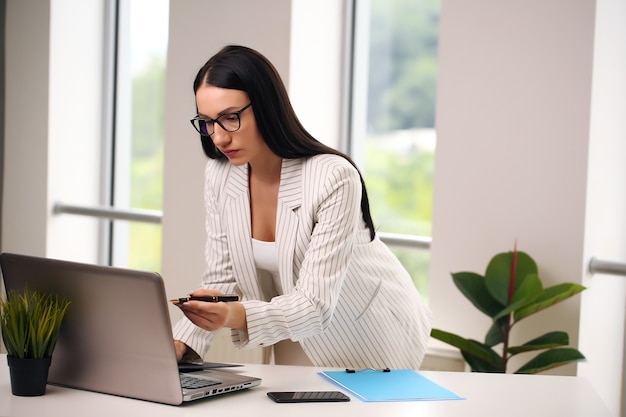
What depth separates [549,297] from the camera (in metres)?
2.95

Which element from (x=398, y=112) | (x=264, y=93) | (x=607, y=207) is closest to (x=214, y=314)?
(x=264, y=93)

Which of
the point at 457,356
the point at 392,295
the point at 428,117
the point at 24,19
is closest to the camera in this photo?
the point at 392,295

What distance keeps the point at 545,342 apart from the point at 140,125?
9.92 ft

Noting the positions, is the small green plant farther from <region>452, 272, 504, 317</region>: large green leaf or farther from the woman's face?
<region>452, 272, 504, 317</region>: large green leaf

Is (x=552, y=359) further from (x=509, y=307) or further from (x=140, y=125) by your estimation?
(x=140, y=125)

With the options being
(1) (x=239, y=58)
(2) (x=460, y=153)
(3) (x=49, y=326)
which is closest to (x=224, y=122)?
(1) (x=239, y=58)

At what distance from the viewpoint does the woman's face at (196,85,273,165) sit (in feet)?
6.94

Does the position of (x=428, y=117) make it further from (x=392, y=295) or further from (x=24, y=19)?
(x=24, y=19)

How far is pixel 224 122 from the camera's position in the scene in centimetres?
213

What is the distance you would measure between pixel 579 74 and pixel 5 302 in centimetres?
226

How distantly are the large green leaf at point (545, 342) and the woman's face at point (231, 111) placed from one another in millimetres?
1344

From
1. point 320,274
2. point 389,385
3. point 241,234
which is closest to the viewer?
point 389,385

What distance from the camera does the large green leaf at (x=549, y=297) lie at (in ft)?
9.46

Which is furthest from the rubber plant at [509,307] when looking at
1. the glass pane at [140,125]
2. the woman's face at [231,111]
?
the glass pane at [140,125]
